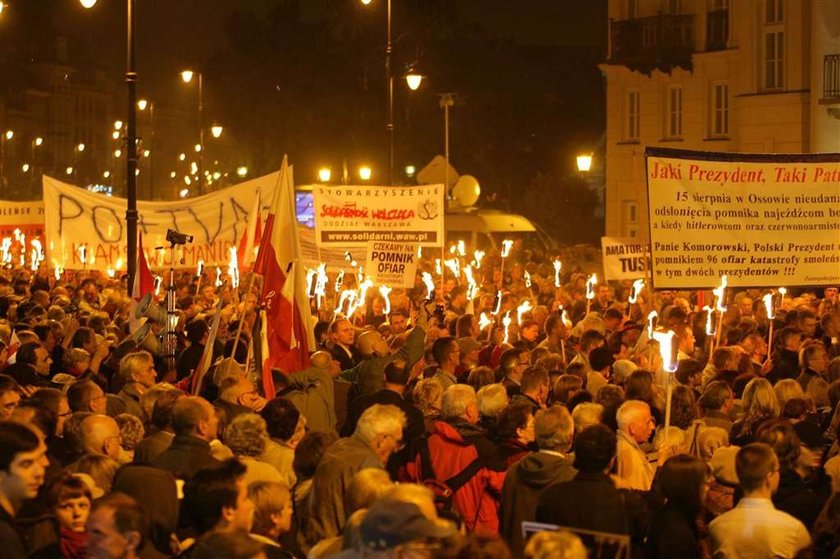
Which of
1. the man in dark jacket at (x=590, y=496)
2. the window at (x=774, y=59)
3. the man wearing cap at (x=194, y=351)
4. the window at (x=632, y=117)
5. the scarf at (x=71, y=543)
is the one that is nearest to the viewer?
the scarf at (x=71, y=543)

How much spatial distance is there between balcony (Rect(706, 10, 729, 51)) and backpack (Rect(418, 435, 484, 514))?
1297 inches

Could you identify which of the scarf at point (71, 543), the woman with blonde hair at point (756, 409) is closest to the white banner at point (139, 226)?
the woman with blonde hair at point (756, 409)

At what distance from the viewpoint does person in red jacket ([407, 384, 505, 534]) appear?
7.98 meters

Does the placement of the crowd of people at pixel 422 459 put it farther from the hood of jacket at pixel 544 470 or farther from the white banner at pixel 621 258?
the white banner at pixel 621 258

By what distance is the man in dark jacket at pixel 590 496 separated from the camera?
6645 mm

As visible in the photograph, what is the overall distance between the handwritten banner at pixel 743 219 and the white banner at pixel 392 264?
18.0ft

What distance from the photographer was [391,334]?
15.1 metres

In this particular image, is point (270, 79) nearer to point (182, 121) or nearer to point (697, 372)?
point (697, 372)

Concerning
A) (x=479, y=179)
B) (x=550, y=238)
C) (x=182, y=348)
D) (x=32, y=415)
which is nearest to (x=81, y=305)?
(x=182, y=348)

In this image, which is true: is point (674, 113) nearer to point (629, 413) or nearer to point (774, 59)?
point (774, 59)

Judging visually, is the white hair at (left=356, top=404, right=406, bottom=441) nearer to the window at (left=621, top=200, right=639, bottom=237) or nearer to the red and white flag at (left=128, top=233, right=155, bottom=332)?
the red and white flag at (left=128, top=233, right=155, bottom=332)

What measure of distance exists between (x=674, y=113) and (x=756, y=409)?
33.2 meters

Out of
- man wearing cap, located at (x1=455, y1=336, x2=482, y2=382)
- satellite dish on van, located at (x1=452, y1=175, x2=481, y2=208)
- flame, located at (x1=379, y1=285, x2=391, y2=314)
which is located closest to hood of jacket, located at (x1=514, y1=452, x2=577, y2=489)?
man wearing cap, located at (x1=455, y1=336, x2=482, y2=382)

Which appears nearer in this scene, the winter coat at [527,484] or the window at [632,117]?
the winter coat at [527,484]
